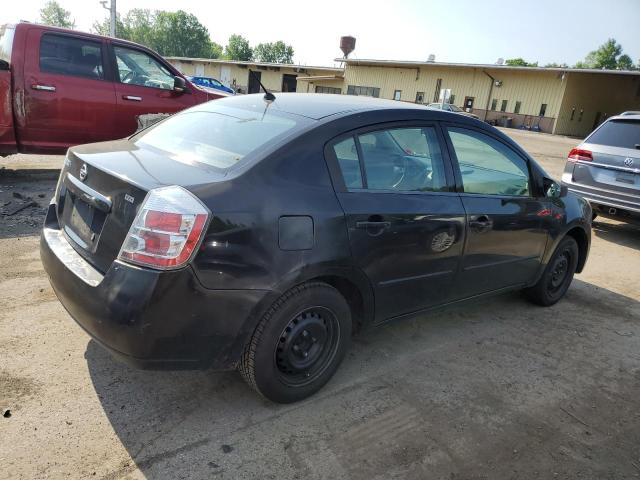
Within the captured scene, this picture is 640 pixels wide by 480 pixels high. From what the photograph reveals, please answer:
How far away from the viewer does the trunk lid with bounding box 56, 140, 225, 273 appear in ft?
7.68

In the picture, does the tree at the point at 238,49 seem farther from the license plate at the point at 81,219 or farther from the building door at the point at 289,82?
the license plate at the point at 81,219

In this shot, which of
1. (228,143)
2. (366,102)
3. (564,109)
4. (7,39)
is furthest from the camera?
(564,109)

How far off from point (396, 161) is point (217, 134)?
3.66 ft

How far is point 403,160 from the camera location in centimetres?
311

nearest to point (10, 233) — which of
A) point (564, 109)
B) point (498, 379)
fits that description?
point (498, 379)

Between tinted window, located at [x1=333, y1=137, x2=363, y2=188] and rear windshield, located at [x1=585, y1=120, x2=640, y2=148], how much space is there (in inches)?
227

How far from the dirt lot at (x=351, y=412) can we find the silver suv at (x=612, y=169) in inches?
143

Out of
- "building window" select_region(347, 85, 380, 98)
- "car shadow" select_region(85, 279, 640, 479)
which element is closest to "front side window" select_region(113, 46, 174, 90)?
"car shadow" select_region(85, 279, 640, 479)

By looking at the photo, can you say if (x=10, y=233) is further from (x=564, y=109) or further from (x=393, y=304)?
(x=564, y=109)

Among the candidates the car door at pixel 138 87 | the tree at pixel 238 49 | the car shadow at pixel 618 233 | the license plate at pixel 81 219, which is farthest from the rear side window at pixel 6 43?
the tree at pixel 238 49

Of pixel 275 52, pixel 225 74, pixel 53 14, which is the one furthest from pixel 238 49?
pixel 225 74

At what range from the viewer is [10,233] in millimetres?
4949

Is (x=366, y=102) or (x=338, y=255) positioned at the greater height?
(x=366, y=102)

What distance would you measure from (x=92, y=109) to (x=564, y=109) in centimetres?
3634
